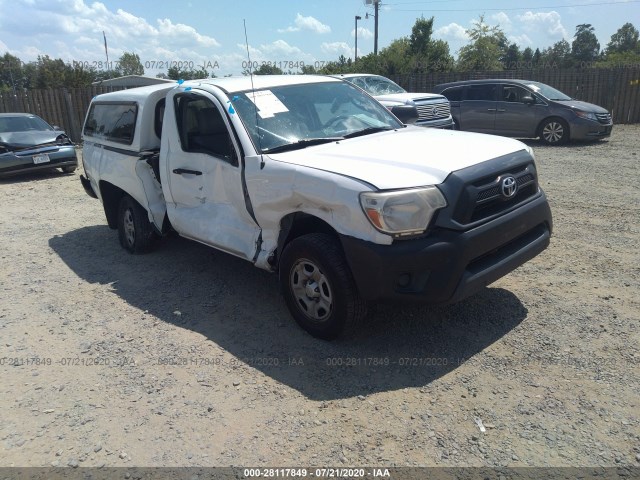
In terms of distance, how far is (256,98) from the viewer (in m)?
4.63

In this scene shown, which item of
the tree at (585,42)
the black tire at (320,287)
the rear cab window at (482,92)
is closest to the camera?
the black tire at (320,287)

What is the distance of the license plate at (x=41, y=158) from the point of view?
12.2 meters

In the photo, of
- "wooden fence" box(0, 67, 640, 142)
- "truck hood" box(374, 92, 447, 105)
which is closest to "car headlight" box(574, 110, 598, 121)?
"truck hood" box(374, 92, 447, 105)

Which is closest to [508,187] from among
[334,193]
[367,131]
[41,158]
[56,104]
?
[334,193]

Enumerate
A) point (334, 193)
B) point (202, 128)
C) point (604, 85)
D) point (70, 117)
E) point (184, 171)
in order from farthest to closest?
point (70, 117)
point (604, 85)
point (184, 171)
point (202, 128)
point (334, 193)

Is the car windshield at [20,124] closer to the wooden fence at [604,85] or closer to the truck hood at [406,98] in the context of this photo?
the truck hood at [406,98]

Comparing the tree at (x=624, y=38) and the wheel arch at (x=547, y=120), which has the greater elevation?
the tree at (x=624, y=38)

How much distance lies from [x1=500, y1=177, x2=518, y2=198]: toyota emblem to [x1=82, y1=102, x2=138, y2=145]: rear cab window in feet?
13.8

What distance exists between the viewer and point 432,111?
40.0 feet

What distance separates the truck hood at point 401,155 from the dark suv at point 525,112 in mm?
10391

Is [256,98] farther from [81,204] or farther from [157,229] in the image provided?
[81,204]

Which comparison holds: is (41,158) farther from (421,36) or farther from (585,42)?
(585,42)

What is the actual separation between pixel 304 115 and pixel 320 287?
5.44 feet

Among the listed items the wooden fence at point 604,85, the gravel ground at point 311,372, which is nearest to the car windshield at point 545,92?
the wooden fence at point 604,85
